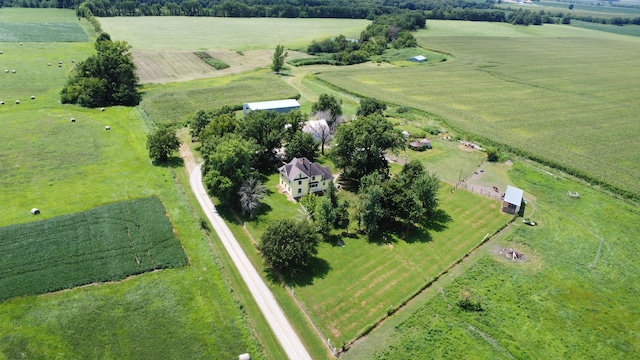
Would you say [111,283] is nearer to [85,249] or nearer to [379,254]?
[85,249]

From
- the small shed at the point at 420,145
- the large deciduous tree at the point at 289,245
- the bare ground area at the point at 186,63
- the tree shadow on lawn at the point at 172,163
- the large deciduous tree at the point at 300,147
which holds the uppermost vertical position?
the bare ground area at the point at 186,63

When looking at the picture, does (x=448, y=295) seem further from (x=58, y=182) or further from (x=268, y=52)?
(x=268, y=52)

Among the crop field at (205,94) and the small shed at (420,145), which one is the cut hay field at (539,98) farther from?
the crop field at (205,94)

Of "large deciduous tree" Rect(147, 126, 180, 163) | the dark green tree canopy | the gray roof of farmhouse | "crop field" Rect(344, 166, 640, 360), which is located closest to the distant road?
"crop field" Rect(344, 166, 640, 360)

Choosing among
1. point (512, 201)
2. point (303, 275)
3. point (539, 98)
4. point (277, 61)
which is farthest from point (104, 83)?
point (539, 98)

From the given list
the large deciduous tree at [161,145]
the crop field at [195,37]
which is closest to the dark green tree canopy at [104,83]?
the large deciduous tree at [161,145]

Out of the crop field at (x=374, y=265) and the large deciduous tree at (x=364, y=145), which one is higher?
the large deciduous tree at (x=364, y=145)
